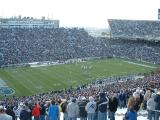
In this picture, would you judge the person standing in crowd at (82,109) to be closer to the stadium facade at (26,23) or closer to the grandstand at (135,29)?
the grandstand at (135,29)

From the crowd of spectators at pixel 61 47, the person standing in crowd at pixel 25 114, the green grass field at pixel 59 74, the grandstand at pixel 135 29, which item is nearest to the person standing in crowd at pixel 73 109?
the person standing in crowd at pixel 25 114

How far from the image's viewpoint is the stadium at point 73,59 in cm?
4347

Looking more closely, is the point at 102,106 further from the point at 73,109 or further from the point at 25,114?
the point at 25,114

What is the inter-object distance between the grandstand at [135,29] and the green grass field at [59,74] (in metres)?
16.4

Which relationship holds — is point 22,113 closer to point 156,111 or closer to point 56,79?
point 156,111

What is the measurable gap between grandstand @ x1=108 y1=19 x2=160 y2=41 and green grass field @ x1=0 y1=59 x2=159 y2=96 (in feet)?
53.8

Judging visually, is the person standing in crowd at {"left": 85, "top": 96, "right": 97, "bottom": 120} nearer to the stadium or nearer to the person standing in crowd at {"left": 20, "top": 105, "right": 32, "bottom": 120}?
the person standing in crowd at {"left": 20, "top": 105, "right": 32, "bottom": 120}

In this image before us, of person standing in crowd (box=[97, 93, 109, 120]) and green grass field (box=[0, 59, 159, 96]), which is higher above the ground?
person standing in crowd (box=[97, 93, 109, 120])

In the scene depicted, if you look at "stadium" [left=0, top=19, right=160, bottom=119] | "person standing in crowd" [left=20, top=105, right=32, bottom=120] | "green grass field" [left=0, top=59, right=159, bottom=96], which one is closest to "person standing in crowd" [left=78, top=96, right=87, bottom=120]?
"person standing in crowd" [left=20, top=105, right=32, bottom=120]

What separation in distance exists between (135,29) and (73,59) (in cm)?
2215

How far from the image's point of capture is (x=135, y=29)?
80688 mm

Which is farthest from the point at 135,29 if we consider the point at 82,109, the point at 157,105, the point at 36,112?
the point at 157,105

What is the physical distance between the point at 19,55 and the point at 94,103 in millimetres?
48841

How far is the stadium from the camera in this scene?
4347 cm
